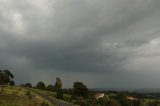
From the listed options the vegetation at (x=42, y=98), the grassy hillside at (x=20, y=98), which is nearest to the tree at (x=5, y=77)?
the vegetation at (x=42, y=98)

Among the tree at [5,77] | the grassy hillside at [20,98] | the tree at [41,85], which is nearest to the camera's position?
the grassy hillside at [20,98]

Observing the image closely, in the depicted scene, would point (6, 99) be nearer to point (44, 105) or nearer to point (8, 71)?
point (44, 105)

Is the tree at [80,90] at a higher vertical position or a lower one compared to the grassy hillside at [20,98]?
higher

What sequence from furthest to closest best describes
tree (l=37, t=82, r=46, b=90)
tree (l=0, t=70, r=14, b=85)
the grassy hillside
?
1. tree (l=37, t=82, r=46, b=90)
2. tree (l=0, t=70, r=14, b=85)
3. the grassy hillside

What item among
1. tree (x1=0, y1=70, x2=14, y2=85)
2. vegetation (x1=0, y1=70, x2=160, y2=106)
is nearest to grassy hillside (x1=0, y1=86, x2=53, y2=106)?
vegetation (x1=0, y1=70, x2=160, y2=106)

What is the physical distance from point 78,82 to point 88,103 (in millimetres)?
34616

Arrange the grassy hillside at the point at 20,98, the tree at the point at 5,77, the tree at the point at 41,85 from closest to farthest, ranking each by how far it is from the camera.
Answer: the grassy hillside at the point at 20,98 < the tree at the point at 5,77 < the tree at the point at 41,85

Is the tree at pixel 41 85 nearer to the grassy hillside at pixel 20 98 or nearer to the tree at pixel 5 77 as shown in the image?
the tree at pixel 5 77

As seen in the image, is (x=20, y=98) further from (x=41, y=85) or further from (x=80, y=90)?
(x=41, y=85)

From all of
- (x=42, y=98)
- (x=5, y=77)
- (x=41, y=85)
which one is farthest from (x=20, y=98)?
(x=41, y=85)

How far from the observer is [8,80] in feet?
464

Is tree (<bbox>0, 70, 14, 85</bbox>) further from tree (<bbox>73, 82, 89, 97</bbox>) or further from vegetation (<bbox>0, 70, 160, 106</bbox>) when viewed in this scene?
tree (<bbox>73, 82, 89, 97</bbox>)

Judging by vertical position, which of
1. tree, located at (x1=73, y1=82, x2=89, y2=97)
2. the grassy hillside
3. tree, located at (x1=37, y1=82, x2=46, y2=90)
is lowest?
the grassy hillside

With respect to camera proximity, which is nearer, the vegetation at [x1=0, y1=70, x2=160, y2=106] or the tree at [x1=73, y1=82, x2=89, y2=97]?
the vegetation at [x1=0, y1=70, x2=160, y2=106]
